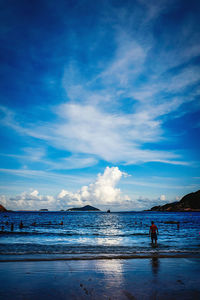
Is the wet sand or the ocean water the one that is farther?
the ocean water

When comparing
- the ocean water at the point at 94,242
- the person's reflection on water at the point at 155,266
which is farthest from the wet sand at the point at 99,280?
the ocean water at the point at 94,242

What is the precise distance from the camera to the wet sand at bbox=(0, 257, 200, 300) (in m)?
8.29

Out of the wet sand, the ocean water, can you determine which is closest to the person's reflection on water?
the wet sand

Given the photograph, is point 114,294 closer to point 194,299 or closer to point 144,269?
point 194,299

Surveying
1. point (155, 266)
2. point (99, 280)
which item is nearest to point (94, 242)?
point (155, 266)

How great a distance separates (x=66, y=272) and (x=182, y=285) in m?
6.01

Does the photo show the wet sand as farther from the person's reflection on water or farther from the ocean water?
the ocean water

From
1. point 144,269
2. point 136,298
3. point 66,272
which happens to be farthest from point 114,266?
point 136,298

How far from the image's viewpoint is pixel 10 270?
11625 mm

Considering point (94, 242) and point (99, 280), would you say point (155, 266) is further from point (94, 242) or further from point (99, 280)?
point (94, 242)

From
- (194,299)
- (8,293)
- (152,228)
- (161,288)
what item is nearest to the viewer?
(194,299)

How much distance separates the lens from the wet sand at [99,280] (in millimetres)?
8289

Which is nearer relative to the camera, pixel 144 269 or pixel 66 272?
pixel 66 272

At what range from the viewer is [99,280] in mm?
10023
